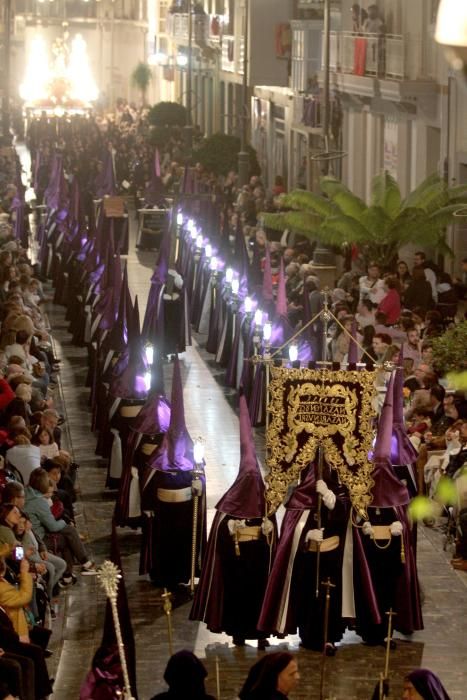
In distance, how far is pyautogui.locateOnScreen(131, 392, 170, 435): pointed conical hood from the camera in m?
16.1

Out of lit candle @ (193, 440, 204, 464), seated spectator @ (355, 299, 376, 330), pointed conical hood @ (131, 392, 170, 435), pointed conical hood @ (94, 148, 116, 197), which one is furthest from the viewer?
pointed conical hood @ (94, 148, 116, 197)

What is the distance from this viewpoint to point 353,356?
14773mm

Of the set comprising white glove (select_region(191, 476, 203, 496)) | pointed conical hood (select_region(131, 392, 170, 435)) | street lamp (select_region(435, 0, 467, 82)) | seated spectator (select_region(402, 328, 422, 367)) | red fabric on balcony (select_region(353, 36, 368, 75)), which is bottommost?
seated spectator (select_region(402, 328, 422, 367))

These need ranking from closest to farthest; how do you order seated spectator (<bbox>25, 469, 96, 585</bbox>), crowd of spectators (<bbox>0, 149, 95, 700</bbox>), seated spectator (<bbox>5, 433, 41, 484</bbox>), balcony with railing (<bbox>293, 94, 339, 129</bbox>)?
crowd of spectators (<bbox>0, 149, 95, 700</bbox>) < seated spectator (<bbox>25, 469, 96, 585</bbox>) < seated spectator (<bbox>5, 433, 41, 484</bbox>) < balcony with railing (<bbox>293, 94, 339, 129</bbox>)

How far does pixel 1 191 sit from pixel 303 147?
8.71 metres

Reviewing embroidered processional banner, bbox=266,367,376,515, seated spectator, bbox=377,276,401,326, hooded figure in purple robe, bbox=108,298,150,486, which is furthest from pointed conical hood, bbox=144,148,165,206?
embroidered processional banner, bbox=266,367,376,515

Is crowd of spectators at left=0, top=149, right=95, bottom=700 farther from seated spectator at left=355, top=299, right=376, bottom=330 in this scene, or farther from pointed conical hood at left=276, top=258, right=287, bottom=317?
seated spectator at left=355, top=299, right=376, bottom=330

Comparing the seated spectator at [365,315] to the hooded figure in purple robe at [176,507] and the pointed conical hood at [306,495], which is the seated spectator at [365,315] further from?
the pointed conical hood at [306,495]

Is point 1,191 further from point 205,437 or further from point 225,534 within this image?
point 225,534

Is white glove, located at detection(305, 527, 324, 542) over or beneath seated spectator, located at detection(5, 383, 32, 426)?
over

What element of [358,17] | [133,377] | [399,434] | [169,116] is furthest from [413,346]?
[169,116]

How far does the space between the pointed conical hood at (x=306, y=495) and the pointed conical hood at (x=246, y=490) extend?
0.27 m

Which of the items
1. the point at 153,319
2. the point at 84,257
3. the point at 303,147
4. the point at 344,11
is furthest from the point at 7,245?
the point at 303,147

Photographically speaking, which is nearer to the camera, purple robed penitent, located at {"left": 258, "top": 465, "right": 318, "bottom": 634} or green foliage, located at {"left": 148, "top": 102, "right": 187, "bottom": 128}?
purple robed penitent, located at {"left": 258, "top": 465, "right": 318, "bottom": 634}
